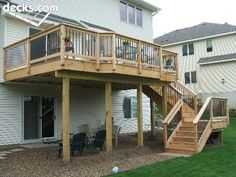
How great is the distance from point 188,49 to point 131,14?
52.2 ft

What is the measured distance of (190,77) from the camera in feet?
116

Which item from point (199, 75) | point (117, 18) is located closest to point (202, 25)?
point (199, 75)

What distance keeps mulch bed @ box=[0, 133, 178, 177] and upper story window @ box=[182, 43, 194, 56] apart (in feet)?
77.9

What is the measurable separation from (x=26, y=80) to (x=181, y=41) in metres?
24.5

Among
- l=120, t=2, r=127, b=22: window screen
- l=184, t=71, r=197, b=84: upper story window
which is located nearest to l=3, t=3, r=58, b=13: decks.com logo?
l=120, t=2, r=127, b=22: window screen

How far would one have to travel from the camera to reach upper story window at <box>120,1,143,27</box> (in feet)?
68.7

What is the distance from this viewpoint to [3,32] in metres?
14.4

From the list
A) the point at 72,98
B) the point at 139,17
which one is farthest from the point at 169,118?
the point at 139,17

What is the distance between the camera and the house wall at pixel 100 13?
56.2ft

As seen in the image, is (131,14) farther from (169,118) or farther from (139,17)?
(169,118)

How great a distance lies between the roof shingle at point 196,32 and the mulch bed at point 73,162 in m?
23.5

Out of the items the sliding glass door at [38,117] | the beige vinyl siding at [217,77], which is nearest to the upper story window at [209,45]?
the beige vinyl siding at [217,77]

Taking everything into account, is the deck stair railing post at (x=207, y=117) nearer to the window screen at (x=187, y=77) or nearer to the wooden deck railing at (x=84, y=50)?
the wooden deck railing at (x=84, y=50)

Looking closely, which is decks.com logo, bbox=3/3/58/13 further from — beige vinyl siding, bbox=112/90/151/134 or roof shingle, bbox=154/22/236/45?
roof shingle, bbox=154/22/236/45
